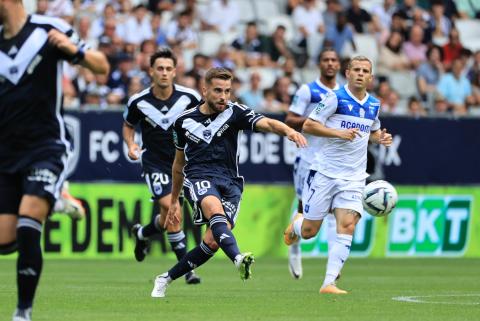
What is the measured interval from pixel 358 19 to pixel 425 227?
7098 mm

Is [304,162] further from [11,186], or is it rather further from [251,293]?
[11,186]

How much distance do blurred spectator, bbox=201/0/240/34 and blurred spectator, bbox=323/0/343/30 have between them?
6.04ft

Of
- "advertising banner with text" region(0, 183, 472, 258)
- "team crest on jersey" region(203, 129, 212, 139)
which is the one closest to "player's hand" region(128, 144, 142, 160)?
"team crest on jersey" region(203, 129, 212, 139)

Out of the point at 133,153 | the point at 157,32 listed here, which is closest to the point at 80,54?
the point at 133,153

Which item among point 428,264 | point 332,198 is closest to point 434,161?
point 428,264

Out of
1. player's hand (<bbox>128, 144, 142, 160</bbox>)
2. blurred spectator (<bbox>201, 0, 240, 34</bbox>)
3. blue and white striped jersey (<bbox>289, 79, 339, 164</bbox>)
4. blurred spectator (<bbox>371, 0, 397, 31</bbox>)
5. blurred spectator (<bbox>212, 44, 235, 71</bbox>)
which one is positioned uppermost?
blurred spectator (<bbox>371, 0, 397, 31</bbox>)

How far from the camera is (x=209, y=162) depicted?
12.0 metres

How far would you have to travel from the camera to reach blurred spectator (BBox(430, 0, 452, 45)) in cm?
2722

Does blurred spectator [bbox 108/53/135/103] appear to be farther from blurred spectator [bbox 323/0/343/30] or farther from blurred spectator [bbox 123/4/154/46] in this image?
blurred spectator [bbox 323/0/343/30]

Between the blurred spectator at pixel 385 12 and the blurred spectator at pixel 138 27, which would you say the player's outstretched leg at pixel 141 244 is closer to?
the blurred spectator at pixel 138 27

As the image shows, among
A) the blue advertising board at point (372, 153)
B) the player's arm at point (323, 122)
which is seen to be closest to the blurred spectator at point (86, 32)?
the blue advertising board at point (372, 153)

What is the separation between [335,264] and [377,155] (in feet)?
26.4

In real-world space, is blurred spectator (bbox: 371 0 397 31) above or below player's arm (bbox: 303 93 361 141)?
above

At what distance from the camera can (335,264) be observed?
41.3 feet
